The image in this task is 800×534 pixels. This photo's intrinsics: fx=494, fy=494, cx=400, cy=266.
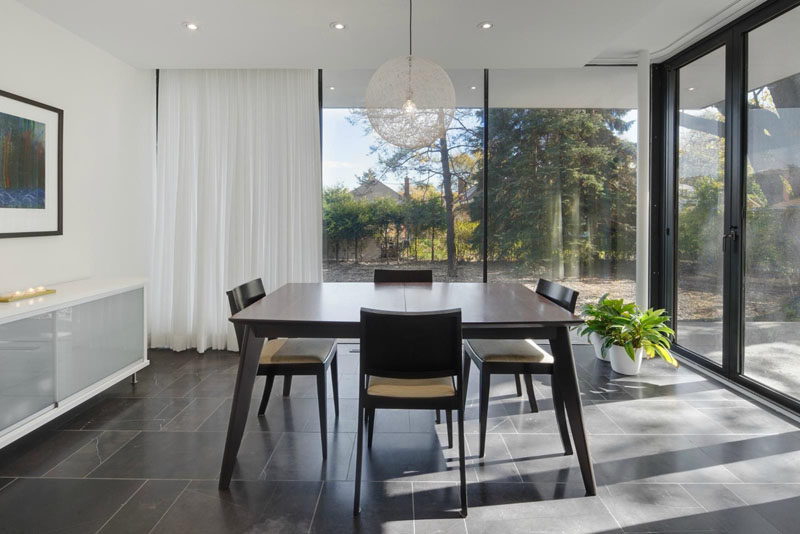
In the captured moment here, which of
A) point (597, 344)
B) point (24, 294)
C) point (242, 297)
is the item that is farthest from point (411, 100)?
point (597, 344)

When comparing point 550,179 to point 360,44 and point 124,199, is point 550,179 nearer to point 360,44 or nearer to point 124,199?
point 360,44

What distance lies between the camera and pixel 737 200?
3543mm

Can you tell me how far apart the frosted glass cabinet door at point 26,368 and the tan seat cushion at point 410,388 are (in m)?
1.79

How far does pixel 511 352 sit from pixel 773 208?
2.12 metres

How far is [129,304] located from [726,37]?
477 centimetres

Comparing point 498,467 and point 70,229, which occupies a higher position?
point 70,229

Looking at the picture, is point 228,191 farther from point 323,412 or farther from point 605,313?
point 605,313

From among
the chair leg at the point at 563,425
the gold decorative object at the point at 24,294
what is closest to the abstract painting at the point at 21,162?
the gold decorative object at the point at 24,294

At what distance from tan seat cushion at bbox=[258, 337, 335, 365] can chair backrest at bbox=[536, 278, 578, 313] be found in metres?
1.31

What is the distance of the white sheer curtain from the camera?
4.50 meters

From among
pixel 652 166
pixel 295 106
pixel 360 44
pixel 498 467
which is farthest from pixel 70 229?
pixel 652 166

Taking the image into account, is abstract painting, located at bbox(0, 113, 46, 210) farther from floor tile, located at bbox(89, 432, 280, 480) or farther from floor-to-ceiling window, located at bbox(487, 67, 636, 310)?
floor-to-ceiling window, located at bbox(487, 67, 636, 310)

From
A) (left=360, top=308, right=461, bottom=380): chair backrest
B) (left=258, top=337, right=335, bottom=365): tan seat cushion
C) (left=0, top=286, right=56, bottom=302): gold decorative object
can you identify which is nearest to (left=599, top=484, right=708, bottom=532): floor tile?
(left=360, top=308, right=461, bottom=380): chair backrest

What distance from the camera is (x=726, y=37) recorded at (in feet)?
12.1
